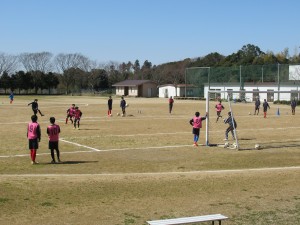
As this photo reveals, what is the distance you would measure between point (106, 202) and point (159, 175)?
356cm

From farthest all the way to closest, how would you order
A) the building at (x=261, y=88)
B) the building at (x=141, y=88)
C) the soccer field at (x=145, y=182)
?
the building at (x=141, y=88) < the building at (x=261, y=88) < the soccer field at (x=145, y=182)

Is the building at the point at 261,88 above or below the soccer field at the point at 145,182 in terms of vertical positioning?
above

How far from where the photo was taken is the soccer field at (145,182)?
884 cm

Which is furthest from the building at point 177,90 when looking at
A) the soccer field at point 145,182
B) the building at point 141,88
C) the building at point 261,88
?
the soccer field at point 145,182

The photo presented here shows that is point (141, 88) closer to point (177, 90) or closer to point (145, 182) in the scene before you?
point (177, 90)

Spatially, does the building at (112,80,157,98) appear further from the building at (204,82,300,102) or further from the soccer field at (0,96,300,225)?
the soccer field at (0,96,300,225)

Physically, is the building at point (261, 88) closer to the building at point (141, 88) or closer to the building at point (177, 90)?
the building at point (177, 90)

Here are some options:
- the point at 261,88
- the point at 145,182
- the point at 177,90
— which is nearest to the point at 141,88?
the point at 177,90

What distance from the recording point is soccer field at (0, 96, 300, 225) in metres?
8.84

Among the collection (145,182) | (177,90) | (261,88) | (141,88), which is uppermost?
(141,88)

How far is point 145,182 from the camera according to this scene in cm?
1177

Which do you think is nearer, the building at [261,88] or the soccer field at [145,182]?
the soccer field at [145,182]

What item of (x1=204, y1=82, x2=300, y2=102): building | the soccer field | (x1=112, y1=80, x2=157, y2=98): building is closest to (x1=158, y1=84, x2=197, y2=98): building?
(x1=112, y1=80, x2=157, y2=98): building

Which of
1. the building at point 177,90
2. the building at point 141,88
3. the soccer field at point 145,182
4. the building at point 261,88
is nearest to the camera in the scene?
the soccer field at point 145,182
